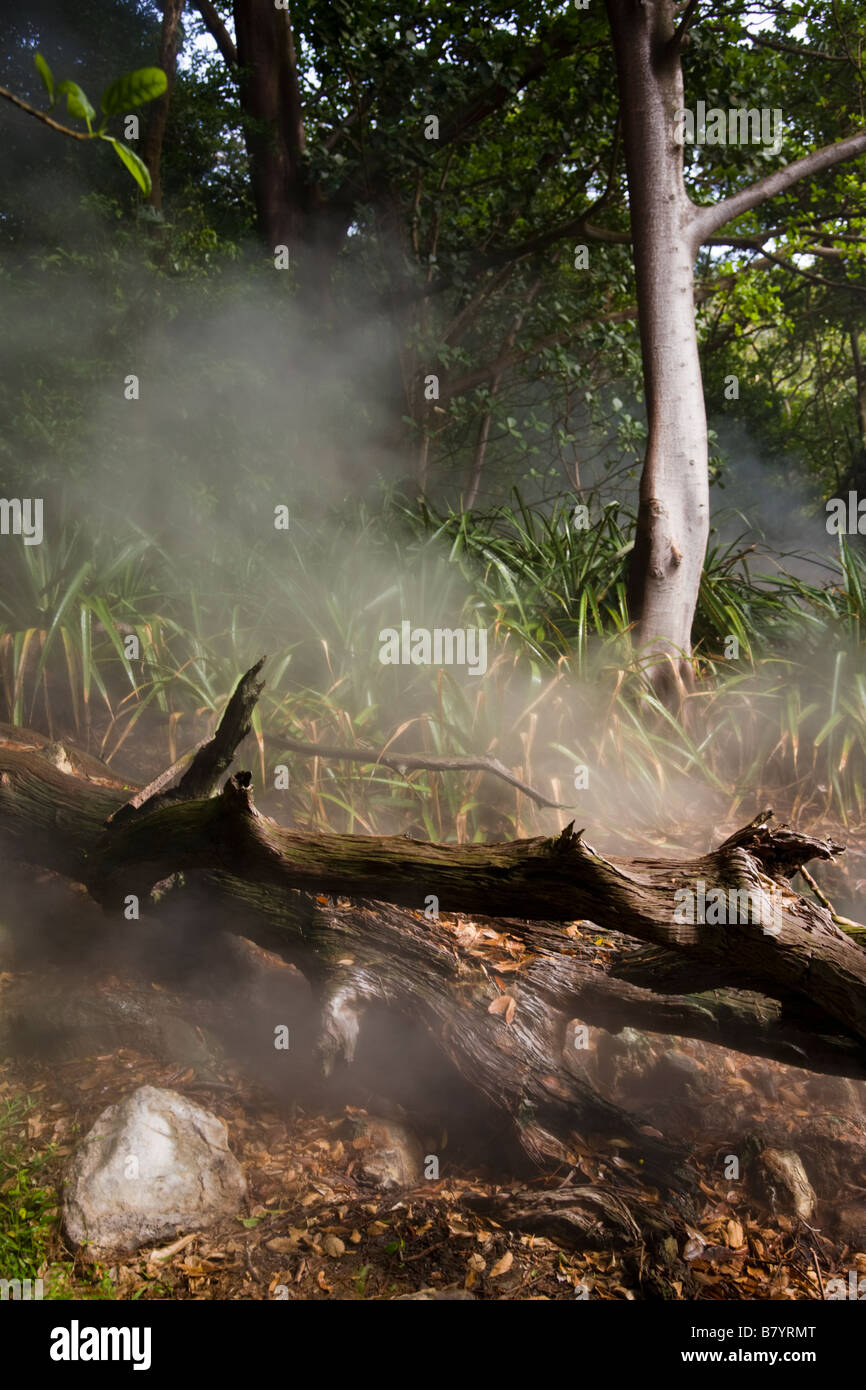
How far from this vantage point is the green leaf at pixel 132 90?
116cm

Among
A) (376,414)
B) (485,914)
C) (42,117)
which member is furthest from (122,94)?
(376,414)

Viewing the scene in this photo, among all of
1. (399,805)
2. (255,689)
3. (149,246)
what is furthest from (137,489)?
(255,689)

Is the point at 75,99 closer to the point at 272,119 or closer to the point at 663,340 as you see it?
the point at 663,340

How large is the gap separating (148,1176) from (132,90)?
2065 millimetres

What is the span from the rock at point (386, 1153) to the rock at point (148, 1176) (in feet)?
0.95

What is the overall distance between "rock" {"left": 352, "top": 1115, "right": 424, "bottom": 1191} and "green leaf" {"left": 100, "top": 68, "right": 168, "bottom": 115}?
216 centimetres

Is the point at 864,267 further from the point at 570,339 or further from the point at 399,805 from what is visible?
the point at 399,805

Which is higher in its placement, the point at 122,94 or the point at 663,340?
the point at 663,340

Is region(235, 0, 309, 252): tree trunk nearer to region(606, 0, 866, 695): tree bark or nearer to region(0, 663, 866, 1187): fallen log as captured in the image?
region(606, 0, 866, 695): tree bark

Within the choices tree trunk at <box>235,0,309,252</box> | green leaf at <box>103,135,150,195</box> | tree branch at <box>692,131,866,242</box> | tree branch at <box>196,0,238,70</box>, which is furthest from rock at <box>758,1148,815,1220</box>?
tree branch at <box>196,0,238,70</box>

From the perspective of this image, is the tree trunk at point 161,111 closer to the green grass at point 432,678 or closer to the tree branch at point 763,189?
the green grass at point 432,678

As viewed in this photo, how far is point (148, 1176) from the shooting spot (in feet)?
7.04

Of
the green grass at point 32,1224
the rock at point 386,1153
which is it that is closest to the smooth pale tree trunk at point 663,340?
the rock at point 386,1153
